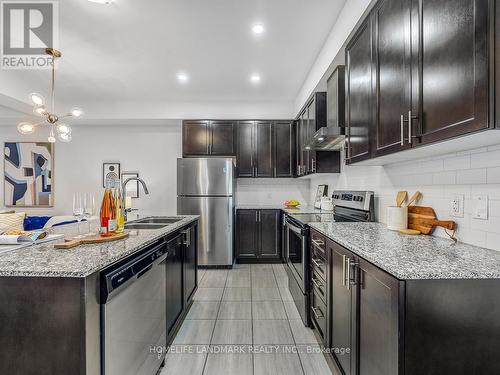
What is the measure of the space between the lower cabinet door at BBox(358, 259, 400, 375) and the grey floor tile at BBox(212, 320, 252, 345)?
1.14m

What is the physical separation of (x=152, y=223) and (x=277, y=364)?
163cm

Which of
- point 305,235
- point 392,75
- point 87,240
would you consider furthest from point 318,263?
point 87,240

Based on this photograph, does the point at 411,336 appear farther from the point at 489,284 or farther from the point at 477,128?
the point at 477,128

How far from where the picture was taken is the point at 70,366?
Result: 964 mm

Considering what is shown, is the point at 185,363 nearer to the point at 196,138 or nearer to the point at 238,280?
the point at 238,280

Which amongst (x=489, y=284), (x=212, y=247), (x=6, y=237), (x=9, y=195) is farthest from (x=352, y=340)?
(x=9, y=195)

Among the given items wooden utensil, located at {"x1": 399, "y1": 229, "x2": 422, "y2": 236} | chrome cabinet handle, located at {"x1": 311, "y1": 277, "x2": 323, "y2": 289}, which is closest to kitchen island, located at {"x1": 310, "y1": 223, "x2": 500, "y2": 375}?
wooden utensil, located at {"x1": 399, "y1": 229, "x2": 422, "y2": 236}

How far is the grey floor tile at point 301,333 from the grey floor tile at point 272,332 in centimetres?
4

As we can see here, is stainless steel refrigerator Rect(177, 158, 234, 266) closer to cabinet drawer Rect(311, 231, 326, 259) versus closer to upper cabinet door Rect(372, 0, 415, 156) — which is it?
cabinet drawer Rect(311, 231, 326, 259)

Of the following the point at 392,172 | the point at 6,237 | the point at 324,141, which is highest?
the point at 324,141

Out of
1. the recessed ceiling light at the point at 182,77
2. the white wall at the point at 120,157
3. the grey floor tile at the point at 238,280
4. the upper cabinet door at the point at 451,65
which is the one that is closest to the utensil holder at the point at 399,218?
the upper cabinet door at the point at 451,65

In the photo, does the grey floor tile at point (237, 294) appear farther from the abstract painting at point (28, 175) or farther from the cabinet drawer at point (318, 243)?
the abstract painting at point (28, 175)

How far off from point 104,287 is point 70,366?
29 centimetres

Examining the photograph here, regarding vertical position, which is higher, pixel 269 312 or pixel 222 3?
pixel 222 3
